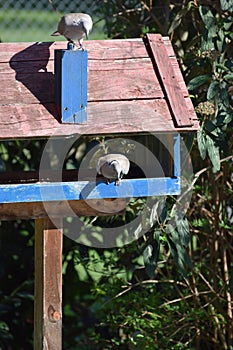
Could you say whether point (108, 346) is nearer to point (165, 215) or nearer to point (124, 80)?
point (165, 215)

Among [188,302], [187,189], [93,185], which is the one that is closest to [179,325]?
[188,302]

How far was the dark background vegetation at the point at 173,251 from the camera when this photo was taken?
319 centimetres

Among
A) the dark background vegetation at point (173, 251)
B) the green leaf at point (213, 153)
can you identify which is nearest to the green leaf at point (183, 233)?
the dark background vegetation at point (173, 251)

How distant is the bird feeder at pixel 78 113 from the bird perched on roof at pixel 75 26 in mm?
57

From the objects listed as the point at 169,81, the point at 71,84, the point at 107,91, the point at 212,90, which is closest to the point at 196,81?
the point at 212,90

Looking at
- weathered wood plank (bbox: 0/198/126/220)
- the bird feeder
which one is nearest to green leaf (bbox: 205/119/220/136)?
the bird feeder

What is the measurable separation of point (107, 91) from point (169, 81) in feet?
0.68

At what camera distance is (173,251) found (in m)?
3.03

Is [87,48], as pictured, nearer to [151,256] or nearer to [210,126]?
[210,126]

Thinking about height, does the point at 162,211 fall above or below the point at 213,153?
below

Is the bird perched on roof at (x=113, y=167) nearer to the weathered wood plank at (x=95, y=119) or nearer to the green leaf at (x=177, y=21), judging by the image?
the weathered wood plank at (x=95, y=119)

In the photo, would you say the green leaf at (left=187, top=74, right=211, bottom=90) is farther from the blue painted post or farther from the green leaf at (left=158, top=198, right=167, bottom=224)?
the blue painted post

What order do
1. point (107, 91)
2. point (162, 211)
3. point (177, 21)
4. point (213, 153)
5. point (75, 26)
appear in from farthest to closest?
point (177, 21) → point (213, 153) → point (162, 211) → point (107, 91) → point (75, 26)

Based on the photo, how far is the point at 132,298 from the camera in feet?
12.1
